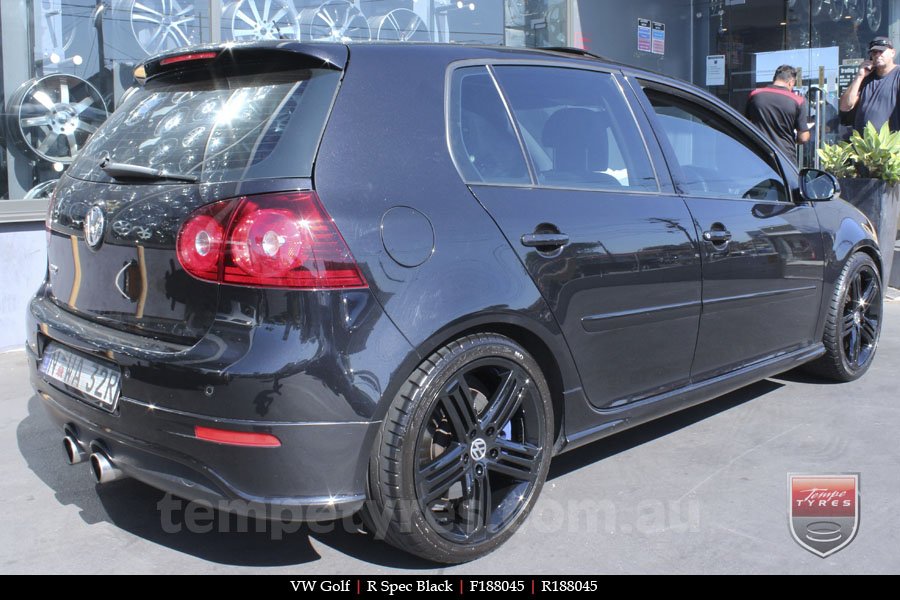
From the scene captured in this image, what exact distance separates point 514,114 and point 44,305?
1.80 metres

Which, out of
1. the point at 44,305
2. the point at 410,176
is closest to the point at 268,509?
the point at 410,176

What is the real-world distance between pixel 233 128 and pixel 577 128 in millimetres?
1370

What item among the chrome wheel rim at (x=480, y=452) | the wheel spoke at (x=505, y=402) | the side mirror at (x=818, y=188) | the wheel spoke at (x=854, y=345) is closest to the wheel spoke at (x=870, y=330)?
the wheel spoke at (x=854, y=345)

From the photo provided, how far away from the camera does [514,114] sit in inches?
128

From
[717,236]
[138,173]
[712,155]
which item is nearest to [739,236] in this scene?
[717,236]

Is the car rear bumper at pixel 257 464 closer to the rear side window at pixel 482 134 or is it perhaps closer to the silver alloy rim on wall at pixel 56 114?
the rear side window at pixel 482 134

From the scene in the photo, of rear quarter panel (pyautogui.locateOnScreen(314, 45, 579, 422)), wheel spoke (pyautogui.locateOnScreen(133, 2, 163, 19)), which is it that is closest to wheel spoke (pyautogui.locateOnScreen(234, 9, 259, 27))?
wheel spoke (pyautogui.locateOnScreen(133, 2, 163, 19))

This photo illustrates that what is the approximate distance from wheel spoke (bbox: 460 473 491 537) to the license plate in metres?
1.11

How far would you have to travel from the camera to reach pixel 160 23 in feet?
22.6

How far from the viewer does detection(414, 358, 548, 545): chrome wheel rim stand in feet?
9.20

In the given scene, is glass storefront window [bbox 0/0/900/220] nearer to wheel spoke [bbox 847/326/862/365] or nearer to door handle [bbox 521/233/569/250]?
door handle [bbox 521/233/569/250]

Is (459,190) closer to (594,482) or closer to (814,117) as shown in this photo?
(594,482)

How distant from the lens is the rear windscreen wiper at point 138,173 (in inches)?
108

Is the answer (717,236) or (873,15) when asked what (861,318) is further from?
(873,15)
